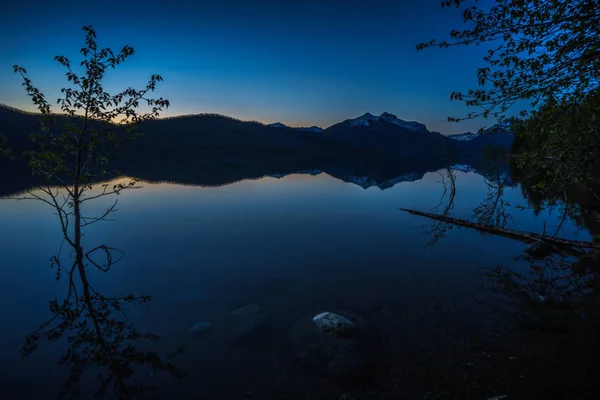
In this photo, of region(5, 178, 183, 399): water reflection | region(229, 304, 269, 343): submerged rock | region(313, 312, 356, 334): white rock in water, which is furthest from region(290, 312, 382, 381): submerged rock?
region(5, 178, 183, 399): water reflection

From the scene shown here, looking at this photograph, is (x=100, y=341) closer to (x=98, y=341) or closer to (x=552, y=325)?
(x=98, y=341)

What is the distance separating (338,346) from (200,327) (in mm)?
5049

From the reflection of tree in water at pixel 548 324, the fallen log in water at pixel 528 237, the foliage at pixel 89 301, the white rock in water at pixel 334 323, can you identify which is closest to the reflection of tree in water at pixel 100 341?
the foliage at pixel 89 301

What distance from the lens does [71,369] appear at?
8.16m

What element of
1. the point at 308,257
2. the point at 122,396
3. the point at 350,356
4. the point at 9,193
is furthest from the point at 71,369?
the point at 9,193

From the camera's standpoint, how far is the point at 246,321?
1060 centimetres

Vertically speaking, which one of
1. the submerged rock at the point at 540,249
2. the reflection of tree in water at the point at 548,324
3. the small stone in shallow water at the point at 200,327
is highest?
the submerged rock at the point at 540,249

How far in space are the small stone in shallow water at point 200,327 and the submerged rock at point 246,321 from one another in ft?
2.75

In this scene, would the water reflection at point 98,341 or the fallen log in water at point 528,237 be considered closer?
the water reflection at point 98,341

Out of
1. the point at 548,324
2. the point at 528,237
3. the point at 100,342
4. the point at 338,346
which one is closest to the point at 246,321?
the point at 338,346

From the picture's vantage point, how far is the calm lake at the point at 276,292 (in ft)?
25.3

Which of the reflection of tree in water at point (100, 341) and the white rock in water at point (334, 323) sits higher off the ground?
the white rock in water at point (334, 323)

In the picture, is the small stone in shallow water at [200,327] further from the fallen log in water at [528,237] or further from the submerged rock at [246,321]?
the fallen log in water at [528,237]

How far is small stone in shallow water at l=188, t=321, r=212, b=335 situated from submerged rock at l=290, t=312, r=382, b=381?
3.14 meters
